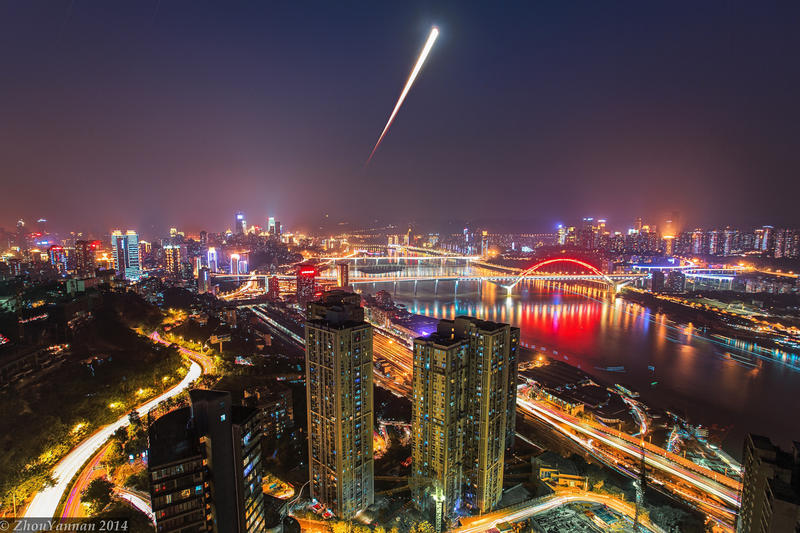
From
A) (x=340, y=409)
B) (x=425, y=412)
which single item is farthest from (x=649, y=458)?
(x=340, y=409)

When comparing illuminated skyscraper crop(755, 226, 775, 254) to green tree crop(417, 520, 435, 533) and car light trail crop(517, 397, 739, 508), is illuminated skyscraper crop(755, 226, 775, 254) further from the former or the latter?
green tree crop(417, 520, 435, 533)

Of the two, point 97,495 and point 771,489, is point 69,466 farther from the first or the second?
point 771,489

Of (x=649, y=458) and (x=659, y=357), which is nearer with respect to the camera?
(x=649, y=458)

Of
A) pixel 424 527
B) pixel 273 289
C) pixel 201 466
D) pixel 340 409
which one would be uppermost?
pixel 201 466

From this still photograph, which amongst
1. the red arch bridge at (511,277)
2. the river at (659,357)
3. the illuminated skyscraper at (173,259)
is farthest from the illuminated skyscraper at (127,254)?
the river at (659,357)

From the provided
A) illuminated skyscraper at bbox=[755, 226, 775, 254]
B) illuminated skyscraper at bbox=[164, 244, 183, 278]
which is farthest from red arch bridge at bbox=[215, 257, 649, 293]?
illuminated skyscraper at bbox=[755, 226, 775, 254]

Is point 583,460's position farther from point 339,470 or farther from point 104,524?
point 104,524

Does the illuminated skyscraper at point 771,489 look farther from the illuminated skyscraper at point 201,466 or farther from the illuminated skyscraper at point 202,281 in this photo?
the illuminated skyscraper at point 202,281

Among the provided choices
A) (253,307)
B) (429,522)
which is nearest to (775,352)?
(429,522)
